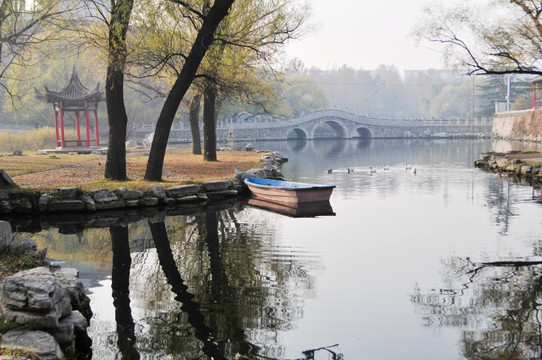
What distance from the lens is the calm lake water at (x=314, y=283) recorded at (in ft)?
19.9

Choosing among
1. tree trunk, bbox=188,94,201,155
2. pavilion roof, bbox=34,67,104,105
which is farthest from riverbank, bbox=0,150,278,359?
pavilion roof, bbox=34,67,104,105

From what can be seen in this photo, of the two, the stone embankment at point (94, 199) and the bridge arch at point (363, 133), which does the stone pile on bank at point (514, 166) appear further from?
the bridge arch at point (363, 133)

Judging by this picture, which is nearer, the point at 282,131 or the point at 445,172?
the point at 445,172

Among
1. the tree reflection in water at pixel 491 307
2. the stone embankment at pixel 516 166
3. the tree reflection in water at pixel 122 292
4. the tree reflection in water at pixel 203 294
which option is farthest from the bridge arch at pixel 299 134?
the tree reflection in water at pixel 491 307

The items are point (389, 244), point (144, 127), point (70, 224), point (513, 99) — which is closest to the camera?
point (389, 244)

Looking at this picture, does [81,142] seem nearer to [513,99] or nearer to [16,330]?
[16,330]

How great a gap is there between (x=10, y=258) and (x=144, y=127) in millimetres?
53569

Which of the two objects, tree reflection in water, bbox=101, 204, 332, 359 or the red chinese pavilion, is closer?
tree reflection in water, bbox=101, 204, 332, 359

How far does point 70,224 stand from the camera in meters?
12.6

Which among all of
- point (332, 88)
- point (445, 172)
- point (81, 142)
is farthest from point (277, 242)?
point (332, 88)

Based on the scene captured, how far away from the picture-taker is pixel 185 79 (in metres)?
15.2

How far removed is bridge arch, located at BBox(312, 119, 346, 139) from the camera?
239ft

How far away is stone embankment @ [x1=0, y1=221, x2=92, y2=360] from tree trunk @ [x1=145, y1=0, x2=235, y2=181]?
386 inches

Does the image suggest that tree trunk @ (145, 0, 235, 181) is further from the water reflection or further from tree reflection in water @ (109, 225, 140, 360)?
tree reflection in water @ (109, 225, 140, 360)
